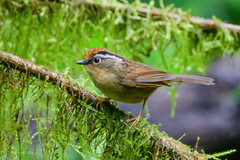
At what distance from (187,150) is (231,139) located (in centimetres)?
322

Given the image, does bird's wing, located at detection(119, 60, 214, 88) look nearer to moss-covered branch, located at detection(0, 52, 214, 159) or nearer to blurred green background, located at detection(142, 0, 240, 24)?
moss-covered branch, located at detection(0, 52, 214, 159)

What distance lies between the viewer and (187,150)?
2.32 m

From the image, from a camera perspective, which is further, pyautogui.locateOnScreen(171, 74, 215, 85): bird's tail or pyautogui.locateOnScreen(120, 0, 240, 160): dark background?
pyautogui.locateOnScreen(120, 0, 240, 160): dark background

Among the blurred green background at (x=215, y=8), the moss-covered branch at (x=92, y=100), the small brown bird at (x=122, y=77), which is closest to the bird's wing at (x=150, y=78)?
the small brown bird at (x=122, y=77)

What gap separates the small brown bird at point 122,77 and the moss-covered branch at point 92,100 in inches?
12.2

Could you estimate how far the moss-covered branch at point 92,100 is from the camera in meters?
2.35

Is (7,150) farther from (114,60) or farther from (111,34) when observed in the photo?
(111,34)

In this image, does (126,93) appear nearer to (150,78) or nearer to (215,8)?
(150,78)

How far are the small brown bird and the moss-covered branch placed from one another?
1.02ft

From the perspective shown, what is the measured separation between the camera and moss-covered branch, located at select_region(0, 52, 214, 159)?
235 centimetres

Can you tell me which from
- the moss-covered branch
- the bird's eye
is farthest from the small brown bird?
the moss-covered branch

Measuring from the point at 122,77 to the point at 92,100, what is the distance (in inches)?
17.3

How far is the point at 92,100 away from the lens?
8.55 ft

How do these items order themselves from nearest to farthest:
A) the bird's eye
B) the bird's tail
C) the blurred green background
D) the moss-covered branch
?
the moss-covered branch
the bird's tail
the bird's eye
the blurred green background
